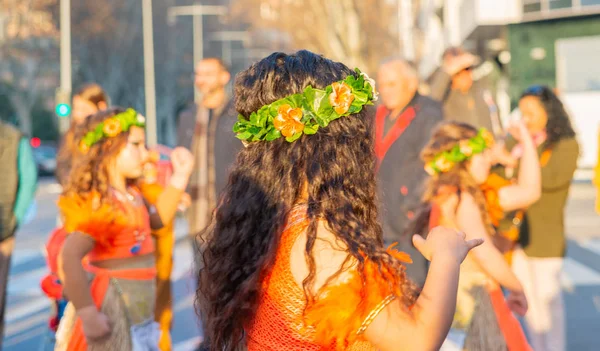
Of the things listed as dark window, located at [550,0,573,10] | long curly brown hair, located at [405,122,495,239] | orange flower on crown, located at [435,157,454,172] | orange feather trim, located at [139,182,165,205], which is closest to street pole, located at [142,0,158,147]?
dark window, located at [550,0,573,10]

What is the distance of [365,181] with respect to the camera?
2477mm

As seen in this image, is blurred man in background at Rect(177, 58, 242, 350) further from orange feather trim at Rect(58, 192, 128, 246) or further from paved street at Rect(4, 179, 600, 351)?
orange feather trim at Rect(58, 192, 128, 246)

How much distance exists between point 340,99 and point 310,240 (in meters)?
0.37

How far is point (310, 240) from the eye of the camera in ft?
7.59

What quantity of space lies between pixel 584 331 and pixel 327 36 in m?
29.0

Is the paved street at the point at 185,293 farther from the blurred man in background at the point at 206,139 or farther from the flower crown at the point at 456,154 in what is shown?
the flower crown at the point at 456,154

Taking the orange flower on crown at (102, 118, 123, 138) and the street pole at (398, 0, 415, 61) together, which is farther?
the street pole at (398, 0, 415, 61)

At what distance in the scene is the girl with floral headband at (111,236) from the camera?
4.31 m

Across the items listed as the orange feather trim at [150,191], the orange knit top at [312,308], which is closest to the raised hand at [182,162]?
the orange feather trim at [150,191]

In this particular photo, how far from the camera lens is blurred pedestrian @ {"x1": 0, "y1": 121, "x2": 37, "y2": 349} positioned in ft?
19.6

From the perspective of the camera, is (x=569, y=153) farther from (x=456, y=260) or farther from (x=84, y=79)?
(x=84, y=79)

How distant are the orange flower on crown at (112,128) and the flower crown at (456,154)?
163cm

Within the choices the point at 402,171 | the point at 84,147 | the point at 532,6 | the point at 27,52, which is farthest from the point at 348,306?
the point at 27,52

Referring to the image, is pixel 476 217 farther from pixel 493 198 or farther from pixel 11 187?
pixel 11 187
